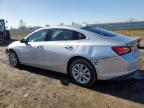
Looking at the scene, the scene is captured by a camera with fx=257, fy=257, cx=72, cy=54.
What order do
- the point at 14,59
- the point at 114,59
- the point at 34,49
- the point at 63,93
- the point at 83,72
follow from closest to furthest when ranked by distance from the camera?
the point at 114,59 → the point at 63,93 → the point at 83,72 → the point at 34,49 → the point at 14,59

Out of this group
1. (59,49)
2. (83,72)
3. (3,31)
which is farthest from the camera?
(3,31)

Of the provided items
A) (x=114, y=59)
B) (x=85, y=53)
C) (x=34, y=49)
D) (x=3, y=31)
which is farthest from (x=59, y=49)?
(x=3, y=31)

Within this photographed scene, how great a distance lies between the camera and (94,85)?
6840mm

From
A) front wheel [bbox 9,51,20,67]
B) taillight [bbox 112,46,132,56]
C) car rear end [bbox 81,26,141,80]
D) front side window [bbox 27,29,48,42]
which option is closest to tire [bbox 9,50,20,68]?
front wheel [bbox 9,51,20,67]

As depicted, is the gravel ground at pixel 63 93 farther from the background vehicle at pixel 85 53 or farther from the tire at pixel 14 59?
the tire at pixel 14 59

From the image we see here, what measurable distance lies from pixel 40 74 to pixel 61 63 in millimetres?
1356

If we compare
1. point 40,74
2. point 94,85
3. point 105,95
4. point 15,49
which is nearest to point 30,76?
point 40,74

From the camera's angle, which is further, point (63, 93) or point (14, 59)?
point (14, 59)

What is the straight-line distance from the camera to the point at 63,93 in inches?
245

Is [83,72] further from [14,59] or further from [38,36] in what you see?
[14,59]

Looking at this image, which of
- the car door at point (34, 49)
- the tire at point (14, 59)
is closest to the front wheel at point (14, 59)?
the tire at point (14, 59)

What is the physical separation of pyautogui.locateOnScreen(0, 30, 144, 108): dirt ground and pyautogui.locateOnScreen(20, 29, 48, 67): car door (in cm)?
51

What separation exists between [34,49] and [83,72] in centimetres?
216

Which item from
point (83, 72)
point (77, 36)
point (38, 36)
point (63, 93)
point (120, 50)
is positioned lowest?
point (63, 93)
